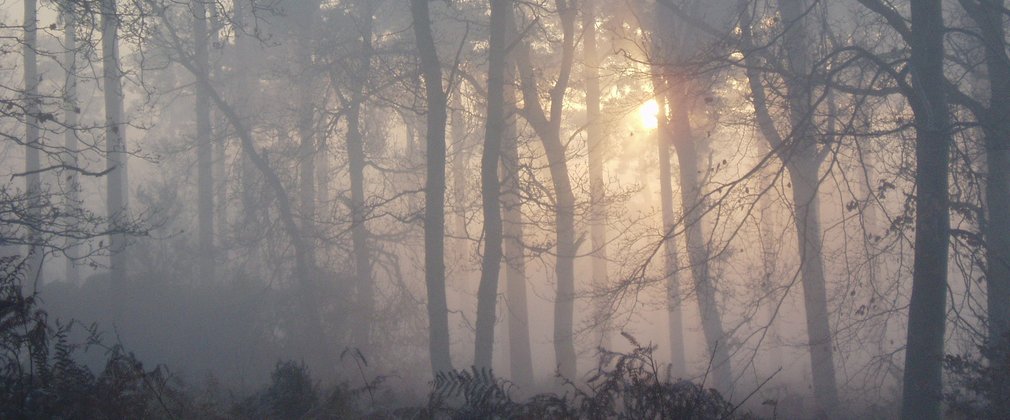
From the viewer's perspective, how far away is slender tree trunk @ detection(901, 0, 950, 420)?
375 inches

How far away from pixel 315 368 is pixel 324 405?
14.0 metres

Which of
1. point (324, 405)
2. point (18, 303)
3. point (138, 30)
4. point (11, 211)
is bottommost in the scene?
point (324, 405)

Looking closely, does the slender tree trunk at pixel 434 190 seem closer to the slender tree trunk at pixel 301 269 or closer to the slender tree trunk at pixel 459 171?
the slender tree trunk at pixel 459 171

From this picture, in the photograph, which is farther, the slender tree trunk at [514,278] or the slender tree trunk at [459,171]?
the slender tree trunk at [459,171]

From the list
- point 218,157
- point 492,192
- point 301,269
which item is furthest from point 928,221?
point 218,157

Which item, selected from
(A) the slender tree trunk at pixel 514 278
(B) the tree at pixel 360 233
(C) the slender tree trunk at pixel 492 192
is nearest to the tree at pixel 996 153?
(C) the slender tree trunk at pixel 492 192

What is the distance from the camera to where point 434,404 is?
19.8 feet

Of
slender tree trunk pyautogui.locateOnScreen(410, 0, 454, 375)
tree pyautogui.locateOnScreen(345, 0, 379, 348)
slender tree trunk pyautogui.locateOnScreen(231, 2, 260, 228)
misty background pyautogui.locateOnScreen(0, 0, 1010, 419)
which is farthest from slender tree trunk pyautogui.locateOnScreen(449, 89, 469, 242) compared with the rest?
slender tree trunk pyautogui.locateOnScreen(231, 2, 260, 228)

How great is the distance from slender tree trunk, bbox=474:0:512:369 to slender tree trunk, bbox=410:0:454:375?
0.74m

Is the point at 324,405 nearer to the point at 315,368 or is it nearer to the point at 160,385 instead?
the point at 160,385

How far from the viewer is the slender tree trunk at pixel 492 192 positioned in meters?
14.7

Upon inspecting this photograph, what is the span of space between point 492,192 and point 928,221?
7.74 m

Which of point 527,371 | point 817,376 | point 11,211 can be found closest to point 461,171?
point 527,371

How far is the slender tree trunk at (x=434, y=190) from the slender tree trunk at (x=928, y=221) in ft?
26.6
